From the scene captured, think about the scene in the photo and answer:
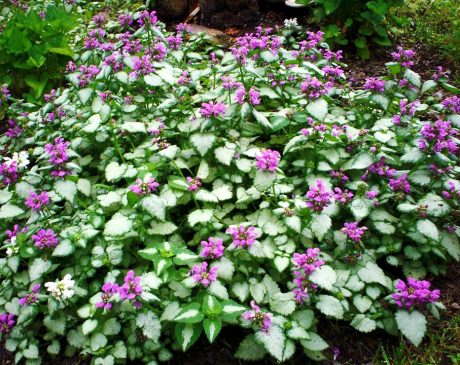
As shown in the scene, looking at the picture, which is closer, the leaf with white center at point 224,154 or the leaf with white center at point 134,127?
the leaf with white center at point 224,154

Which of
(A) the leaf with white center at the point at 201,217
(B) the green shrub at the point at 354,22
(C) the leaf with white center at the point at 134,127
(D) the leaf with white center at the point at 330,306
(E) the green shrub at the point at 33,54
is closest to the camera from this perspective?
(D) the leaf with white center at the point at 330,306

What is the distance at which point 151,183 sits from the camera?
7.69 feet

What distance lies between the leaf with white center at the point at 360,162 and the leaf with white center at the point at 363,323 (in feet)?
3.04

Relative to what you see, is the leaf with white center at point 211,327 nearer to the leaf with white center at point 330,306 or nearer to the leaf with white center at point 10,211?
the leaf with white center at point 330,306

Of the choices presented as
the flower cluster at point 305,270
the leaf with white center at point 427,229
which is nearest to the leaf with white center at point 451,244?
A: the leaf with white center at point 427,229

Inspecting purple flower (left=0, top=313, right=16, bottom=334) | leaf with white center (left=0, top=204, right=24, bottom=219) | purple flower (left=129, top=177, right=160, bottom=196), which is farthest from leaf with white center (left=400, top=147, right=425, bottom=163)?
purple flower (left=0, top=313, right=16, bottom=334)

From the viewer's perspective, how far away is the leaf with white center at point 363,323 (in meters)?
2.27

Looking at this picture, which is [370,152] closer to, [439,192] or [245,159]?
[439,192]

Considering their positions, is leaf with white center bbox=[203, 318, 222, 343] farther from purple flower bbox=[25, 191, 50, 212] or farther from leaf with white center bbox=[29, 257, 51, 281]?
purple flower bbox=[25, 191, 50, 212]

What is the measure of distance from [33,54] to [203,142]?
101 inches

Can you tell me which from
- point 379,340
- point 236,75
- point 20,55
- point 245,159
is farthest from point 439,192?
point 20,55

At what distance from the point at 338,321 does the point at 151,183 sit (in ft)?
4.64

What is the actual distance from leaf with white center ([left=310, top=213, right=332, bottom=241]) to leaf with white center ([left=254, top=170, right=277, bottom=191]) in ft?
1.03

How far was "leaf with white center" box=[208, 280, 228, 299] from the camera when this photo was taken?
6.97 feet
